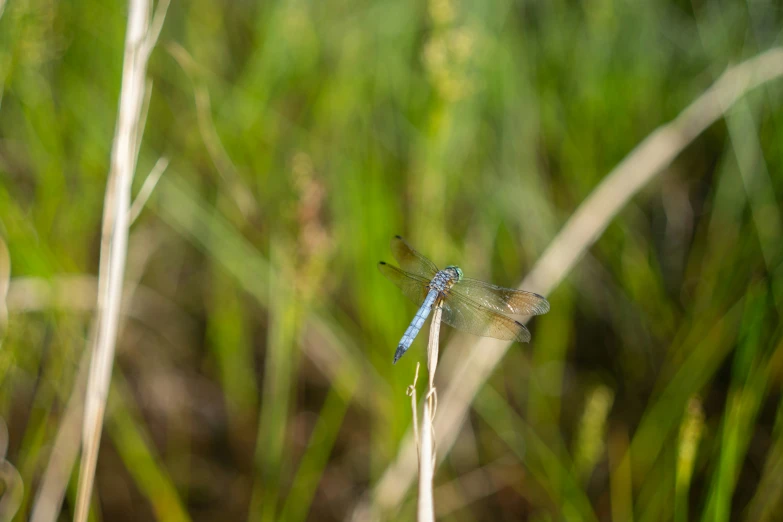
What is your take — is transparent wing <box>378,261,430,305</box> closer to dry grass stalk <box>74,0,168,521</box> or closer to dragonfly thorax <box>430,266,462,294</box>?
dragonfly thorax <box>430,266,462,294</box>

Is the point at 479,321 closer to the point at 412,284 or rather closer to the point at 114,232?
the point at 412,284

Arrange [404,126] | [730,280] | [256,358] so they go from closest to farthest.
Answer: [730,280] → [256,358] → [404,126]

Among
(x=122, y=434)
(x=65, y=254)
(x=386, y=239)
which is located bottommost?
(x=122, y=434)

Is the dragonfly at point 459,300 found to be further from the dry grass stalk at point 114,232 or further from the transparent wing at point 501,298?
the dry grass stalk at point 114,232

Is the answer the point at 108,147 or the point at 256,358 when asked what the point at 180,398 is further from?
the point at 108,147

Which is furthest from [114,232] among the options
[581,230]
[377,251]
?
[581,230]

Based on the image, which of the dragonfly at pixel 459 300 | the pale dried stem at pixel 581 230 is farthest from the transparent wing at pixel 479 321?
the pale dried stem at pixel 581 230

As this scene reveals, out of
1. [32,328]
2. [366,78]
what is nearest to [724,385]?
[366,78]
